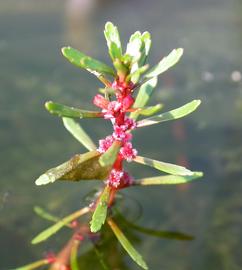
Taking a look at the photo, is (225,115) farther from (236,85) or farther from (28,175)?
(28,175)

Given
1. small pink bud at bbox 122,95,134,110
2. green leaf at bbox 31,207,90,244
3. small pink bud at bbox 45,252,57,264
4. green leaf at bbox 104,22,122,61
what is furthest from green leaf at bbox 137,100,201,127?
small pink bud at bbox 45,252,57,264

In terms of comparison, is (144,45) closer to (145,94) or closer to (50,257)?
(145,94)

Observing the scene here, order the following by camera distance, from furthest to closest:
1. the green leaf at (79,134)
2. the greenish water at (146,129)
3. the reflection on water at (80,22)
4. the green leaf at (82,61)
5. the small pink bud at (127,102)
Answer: the reflection on water at (80,22)
the greenish water at (146,129)
the green leaf at (79,134)
the small pink bud at (127,102)
the green leaf at (82,61)

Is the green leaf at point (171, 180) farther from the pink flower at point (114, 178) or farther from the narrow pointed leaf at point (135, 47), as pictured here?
the narrow pointed leaf at point (135, 47)

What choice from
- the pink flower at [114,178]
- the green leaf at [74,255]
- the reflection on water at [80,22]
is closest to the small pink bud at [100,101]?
the pink flower at [114,178]

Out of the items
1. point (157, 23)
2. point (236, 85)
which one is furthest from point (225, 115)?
point (157, 23)

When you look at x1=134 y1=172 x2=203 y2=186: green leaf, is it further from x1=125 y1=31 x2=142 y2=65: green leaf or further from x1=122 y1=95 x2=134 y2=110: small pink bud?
x1=125 y1=31 x2=142 y2=65: green leaf

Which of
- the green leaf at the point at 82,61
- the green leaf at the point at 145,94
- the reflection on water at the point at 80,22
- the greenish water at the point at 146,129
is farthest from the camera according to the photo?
the reflection on water at the point at 80,22
